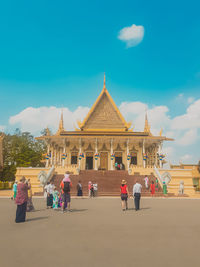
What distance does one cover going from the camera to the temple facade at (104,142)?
30.4 metres

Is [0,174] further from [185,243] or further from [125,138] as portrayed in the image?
[185,243]

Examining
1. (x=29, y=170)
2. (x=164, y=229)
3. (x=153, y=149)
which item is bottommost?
(x=164, y=229)

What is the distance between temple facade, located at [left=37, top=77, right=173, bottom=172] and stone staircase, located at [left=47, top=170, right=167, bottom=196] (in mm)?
4704

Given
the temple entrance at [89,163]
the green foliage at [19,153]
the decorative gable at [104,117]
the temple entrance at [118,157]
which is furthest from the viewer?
the green foliage at [19,153]

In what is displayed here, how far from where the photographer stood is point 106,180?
23250 mm

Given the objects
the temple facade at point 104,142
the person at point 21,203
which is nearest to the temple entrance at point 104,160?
the temple facade at point 104,142

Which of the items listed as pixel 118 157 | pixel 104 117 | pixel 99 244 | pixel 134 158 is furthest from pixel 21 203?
pixel 104 117

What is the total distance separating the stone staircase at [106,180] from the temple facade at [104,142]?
185 inches

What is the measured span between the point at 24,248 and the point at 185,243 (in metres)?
3.26

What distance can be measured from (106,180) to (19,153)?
2633 centimetres

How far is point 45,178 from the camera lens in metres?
21.6

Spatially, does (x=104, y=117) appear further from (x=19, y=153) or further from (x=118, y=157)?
(x=19, y=153)

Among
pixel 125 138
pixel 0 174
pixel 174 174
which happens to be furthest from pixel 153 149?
pixel 0 174

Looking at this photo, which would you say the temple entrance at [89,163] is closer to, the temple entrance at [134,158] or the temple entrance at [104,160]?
the temple entrance at [104,160]
